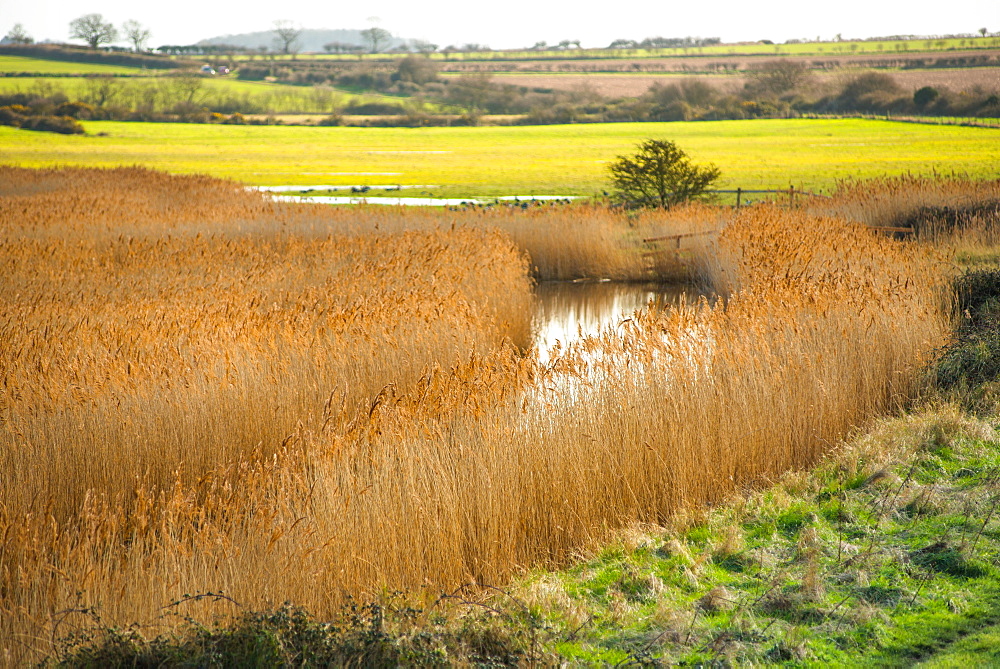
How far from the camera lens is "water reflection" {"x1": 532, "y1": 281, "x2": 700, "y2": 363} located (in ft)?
56.2

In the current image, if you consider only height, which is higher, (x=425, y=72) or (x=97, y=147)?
(x=425, y=72)

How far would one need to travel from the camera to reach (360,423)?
749 centimetres

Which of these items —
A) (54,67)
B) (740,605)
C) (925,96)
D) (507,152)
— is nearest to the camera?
(740,605)

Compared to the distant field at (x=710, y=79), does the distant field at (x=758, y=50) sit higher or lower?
higher

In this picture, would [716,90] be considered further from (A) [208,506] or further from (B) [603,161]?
(A) [208,506]

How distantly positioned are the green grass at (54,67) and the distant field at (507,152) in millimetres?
38619

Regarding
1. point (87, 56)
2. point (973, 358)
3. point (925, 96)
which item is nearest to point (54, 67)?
point (87, 56)

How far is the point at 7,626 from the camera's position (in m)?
4.58

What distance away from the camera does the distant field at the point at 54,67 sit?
11242 centimetres

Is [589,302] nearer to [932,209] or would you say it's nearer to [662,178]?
[932,209]

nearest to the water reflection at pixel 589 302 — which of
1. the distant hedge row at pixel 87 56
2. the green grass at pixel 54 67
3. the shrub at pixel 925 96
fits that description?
the shrub at pixel 925 96

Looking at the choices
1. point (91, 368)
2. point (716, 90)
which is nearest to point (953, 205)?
point (91, 368)

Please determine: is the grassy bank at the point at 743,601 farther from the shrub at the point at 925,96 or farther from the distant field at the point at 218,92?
the distant field at the point at 218,92

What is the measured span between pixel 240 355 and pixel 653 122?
3463 inches
